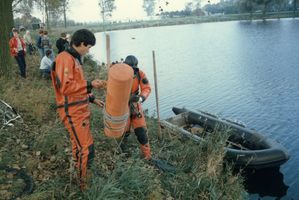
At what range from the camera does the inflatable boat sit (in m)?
5.38

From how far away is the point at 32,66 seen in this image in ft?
34.6

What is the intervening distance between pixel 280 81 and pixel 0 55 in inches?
543

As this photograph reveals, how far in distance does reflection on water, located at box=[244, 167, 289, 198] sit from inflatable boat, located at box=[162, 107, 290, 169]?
0.52 metres

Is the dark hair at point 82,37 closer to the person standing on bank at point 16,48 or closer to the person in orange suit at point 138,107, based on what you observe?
the person in orange suit at point 138,107

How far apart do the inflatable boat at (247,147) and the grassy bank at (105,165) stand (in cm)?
60

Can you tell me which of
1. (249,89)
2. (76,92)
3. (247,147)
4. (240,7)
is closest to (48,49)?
(76,92)

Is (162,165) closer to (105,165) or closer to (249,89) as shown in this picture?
(105,165)

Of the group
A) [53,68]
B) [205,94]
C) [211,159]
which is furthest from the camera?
[205,94]

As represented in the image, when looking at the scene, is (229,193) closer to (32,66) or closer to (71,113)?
(71,113)

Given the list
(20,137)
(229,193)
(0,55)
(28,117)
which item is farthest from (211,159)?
(0,55)

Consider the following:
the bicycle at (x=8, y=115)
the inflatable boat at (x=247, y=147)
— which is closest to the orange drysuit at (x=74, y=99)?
the bicycle at (x=8, y=115)

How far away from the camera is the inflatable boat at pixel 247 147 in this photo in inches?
212

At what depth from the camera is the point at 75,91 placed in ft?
9.43

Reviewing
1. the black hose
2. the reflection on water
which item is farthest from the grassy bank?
the reflection on water
